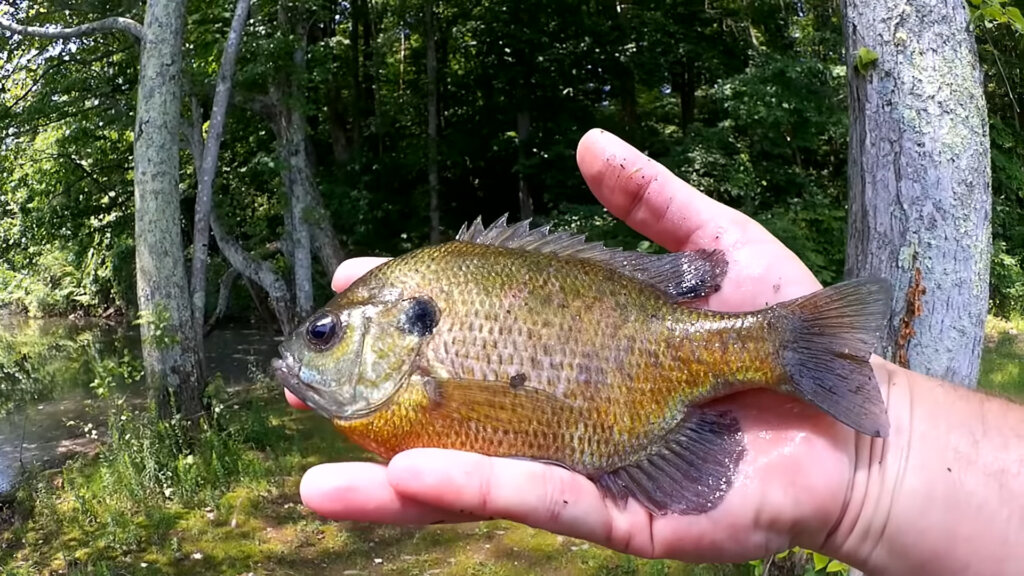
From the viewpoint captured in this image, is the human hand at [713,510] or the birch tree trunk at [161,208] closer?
the human hand at [713,510]

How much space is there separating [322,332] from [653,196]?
4.17 feet

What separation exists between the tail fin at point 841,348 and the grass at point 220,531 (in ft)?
12.0

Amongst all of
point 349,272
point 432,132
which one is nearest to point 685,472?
point 349,272

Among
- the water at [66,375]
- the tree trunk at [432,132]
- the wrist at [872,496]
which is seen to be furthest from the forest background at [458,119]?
the wrist at [872,496]

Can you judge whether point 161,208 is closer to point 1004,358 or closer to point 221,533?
point 221,533

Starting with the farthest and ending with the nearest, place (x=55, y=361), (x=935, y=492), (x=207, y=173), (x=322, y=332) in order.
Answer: (x=55, y=361), (x=207, y=173), (x=322, y=332), (x=935, y=492)

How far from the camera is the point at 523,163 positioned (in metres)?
14.9

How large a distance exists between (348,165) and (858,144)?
15014 mm

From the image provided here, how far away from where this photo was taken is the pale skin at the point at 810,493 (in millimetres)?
1834

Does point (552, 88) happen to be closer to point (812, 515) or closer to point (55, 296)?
point (812, 515)

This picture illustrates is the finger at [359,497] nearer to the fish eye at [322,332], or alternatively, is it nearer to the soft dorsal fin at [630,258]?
the fish eye at [322,332]

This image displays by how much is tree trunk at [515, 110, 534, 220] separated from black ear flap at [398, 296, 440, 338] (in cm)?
1279

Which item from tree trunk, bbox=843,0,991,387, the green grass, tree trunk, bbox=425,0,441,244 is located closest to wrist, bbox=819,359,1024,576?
tree trunk, bbox=843,0,991,387

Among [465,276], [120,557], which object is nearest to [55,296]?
[120,557]
